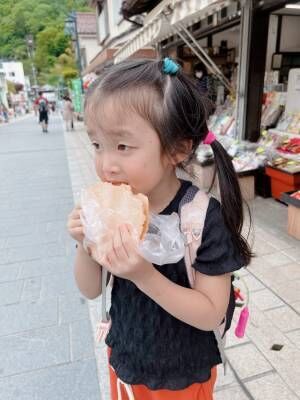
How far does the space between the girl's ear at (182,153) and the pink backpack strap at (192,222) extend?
105 mm

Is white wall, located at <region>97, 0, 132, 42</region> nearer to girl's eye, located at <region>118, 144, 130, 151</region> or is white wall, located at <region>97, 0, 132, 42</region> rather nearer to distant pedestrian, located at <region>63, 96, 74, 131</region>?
distant pedestrian, located at <region>63, 96, 74, 131</region>

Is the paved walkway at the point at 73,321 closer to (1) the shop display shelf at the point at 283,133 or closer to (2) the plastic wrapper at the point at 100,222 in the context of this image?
(1) the shop display shelf at the point at 283,133

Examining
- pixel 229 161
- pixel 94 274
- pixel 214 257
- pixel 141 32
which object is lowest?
pixel 94 274

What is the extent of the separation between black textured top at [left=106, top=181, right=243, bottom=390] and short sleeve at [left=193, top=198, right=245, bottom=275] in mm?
53

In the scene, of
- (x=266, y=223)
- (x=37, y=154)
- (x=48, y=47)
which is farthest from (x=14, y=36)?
(x=266, y=223)

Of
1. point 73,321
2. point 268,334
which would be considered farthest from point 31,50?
point 268,334

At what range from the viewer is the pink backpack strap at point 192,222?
0.89 metres

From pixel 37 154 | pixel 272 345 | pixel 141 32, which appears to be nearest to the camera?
pixel 272 345

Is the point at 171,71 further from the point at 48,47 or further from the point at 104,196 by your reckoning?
the point at 48,47

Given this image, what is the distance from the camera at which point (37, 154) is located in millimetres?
10430

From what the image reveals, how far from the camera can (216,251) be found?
2.87 ft

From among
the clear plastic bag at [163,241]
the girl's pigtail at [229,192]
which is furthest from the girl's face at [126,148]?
the girl's pigtail at [229,192]

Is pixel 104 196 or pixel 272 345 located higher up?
pixel 104 196

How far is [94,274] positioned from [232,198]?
0.49 meters
